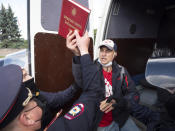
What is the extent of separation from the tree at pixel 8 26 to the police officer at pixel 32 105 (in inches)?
880

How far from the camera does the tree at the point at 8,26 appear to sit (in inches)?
793

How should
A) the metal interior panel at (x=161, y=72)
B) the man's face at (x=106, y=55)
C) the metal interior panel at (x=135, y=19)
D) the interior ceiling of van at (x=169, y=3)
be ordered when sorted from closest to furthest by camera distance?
1. the metal interior panel at (x=161, y=72)
2. the man's face at (x=106, y=55)
3. the metal interior panel at (x=135, y=19)
4. the interior ceiling of van at (x=169, y=3)

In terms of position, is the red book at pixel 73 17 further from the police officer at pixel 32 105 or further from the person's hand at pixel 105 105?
the person's hand at pixel 105 105

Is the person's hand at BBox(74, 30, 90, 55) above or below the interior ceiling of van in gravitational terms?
below

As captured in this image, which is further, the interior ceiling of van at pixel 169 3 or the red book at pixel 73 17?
the interior ceiling of van at pixel 169 3

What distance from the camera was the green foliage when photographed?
1997 centimetres

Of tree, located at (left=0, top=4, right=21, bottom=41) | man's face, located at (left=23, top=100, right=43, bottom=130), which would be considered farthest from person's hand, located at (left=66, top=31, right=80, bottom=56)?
tree, located at (left=0, top=4, right=21, bottom=41)

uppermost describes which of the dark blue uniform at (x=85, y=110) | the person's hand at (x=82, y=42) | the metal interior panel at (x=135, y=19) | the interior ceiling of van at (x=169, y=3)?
the interior ceiling of van at (x=169, y=3)

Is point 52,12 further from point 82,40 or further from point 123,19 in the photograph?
point 123,19

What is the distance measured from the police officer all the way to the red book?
3.7 inches

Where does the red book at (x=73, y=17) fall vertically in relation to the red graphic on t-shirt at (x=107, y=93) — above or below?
above

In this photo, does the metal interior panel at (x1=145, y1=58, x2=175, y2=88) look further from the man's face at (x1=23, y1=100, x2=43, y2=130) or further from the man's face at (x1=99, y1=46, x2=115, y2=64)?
the man's face at (x1=99, y1=46, x2=115, y2=64)

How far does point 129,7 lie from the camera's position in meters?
2.66

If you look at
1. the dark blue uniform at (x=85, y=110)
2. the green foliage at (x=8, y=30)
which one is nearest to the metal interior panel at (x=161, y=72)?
the dark blue uniform at (x=85, y=110)
